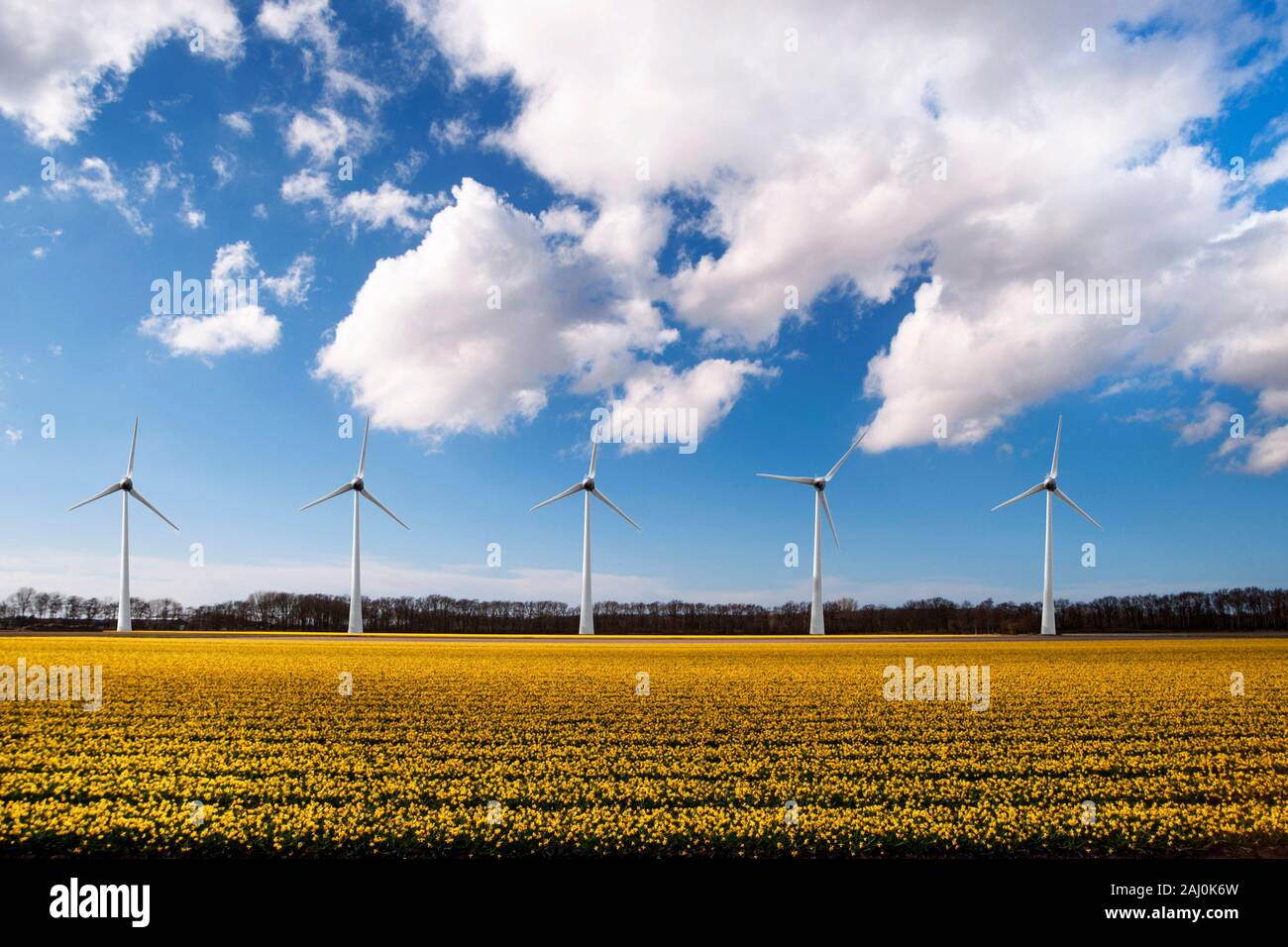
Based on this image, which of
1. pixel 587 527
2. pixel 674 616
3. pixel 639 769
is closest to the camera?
pixel 639 769

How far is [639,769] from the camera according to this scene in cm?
1644

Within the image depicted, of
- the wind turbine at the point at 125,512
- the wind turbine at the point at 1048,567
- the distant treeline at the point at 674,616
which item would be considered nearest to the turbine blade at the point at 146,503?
the wind turbine at the point at 125,512

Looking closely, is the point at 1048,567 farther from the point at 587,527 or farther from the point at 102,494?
the point at 102,494

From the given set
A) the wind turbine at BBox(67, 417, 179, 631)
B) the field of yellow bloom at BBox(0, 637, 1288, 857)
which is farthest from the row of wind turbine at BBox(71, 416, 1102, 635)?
the field of yellow bloom at BBox(0, 637, 1288, 857)

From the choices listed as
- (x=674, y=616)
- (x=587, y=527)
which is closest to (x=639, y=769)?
(x=587, y=527)

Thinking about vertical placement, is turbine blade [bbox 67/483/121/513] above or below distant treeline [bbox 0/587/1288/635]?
above

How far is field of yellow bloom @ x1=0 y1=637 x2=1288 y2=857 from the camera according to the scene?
12289mm

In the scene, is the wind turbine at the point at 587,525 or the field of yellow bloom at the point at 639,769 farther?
the wind turbine at the point at 587,525

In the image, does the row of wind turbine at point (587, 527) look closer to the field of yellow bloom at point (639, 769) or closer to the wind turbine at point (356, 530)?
the wind turbine at point (356, 530)

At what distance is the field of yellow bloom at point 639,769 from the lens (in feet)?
40.3

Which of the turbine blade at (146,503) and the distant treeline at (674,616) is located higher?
the turbine blade at (146,503)

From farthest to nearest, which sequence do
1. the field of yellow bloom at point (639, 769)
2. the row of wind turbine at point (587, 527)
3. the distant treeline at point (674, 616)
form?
1. the distant treeline at point (674, 616)
2. the row of wind turbine at point (587, 527)
3. the field of yellow bloom at point (639, 769)

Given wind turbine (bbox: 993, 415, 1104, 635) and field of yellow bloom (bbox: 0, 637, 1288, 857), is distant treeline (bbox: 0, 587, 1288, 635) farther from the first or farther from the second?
field of yellow bloom (bbox: 0, 637, 1288, 857)
